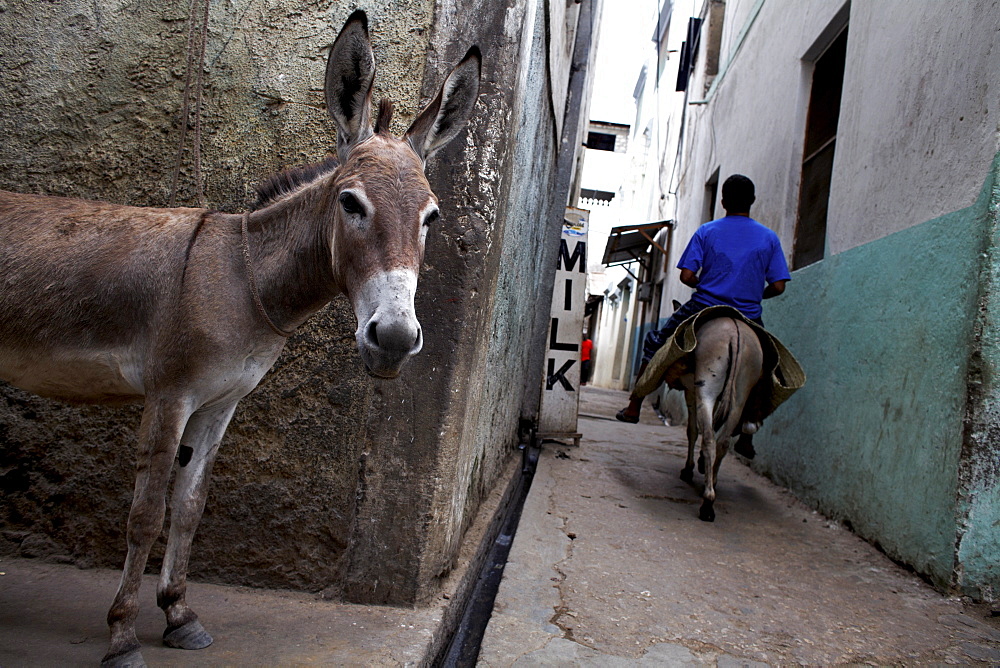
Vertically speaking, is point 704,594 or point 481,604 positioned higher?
point 704,594

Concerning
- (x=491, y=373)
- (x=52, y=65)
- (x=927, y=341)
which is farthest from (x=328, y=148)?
(x=927, y=341)

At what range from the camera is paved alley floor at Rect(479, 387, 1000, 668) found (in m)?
2.27

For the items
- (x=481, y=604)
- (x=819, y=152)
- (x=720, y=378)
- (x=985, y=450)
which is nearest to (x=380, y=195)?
(x=481, y=604)

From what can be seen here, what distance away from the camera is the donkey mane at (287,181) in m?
1.94

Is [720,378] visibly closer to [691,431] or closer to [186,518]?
[691,431]

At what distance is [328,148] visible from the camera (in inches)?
93.8

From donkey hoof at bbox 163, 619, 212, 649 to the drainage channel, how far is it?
70 centimetres

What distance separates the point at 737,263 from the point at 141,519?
12.9ft

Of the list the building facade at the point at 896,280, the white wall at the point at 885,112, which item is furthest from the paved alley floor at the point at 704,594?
the white wall at the point at 885,112

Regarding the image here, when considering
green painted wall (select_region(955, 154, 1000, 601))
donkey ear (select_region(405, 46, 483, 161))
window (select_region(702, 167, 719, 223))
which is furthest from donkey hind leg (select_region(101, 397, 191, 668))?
window (select_region(702, 167, 719, 223))

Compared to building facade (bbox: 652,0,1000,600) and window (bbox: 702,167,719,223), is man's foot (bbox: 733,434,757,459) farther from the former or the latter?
window (bbox: 702,167,719,223)

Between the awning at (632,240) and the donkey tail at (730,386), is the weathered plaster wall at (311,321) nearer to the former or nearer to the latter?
the donkey tail at (730,386)

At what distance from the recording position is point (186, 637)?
178 centimetres

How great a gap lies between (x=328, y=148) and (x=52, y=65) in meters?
1.07
